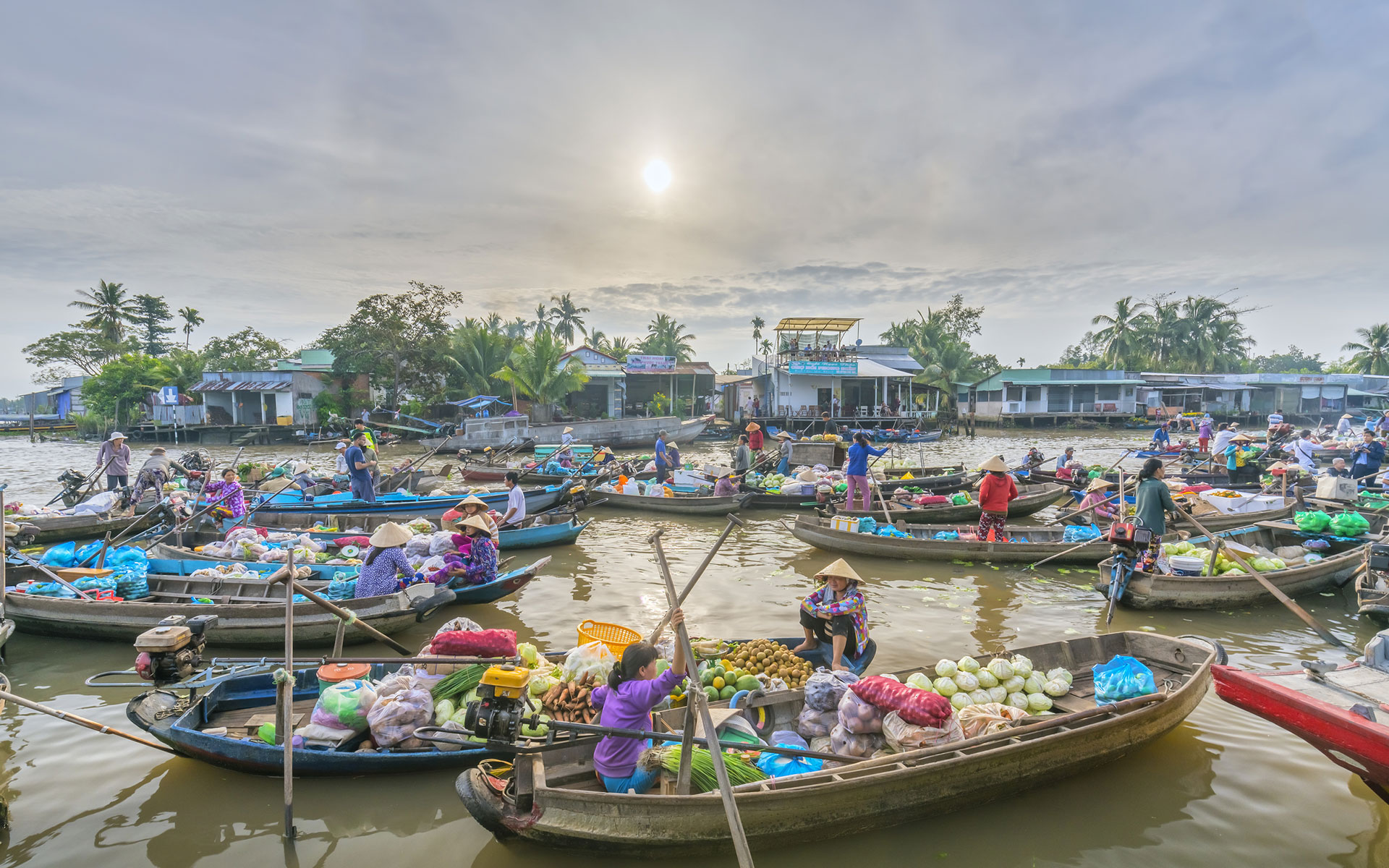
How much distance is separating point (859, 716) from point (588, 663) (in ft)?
6.61

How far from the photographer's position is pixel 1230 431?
17250 mm

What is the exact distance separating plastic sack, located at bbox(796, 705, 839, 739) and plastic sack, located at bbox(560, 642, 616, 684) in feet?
4.89

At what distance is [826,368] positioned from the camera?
3481 cm

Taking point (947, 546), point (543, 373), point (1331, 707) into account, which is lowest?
point (947, 546)

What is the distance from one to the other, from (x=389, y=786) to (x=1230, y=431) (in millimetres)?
20694

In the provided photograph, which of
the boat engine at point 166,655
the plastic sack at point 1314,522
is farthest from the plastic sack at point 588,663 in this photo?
the plastic sack at point 1314,522

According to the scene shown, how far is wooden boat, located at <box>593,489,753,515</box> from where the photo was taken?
1511cm

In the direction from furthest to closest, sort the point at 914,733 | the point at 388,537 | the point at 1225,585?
the point at 1225,585 → the point at 388,537 → the point at 914,733

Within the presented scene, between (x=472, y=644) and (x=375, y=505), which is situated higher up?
(x=375, y=505)

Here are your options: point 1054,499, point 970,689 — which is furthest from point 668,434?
point 970,689

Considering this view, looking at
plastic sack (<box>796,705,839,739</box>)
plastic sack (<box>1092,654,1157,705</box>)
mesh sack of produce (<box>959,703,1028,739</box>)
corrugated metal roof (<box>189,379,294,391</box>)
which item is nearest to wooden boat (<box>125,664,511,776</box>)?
plastic sack (<box>796,705,839,739</box>)

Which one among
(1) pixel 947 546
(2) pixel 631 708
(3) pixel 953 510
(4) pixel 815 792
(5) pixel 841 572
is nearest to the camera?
(4) pixel 815 792

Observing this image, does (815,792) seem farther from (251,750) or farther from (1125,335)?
(1125,335)

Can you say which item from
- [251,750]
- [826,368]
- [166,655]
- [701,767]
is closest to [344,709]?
[251,750]
